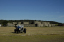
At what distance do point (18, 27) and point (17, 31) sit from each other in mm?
1035

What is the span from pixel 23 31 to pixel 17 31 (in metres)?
1.37

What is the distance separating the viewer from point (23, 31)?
2181 centimetres

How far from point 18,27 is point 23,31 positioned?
5.05 feet

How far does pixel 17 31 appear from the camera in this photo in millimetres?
21609

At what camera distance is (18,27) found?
21.3m
